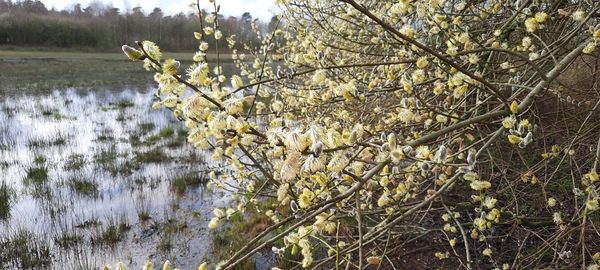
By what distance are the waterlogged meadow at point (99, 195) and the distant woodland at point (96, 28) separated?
901 inches

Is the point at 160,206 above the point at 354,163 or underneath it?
underneath

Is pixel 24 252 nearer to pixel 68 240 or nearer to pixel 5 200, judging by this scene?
pixel 68 240

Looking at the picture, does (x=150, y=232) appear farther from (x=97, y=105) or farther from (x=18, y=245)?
(x=97, y=105)

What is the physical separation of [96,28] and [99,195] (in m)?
43.4

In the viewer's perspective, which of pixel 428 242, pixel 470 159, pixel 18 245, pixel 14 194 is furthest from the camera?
pixel 14 194

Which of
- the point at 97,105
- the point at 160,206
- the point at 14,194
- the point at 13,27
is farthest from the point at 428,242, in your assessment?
the point at 13,27

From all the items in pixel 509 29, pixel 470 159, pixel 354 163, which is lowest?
pixel 354 163

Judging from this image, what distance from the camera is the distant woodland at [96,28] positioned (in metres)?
39.8

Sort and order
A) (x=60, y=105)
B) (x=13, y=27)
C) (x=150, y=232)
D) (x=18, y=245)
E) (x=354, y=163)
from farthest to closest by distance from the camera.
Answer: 1. (x=13, y=27)
2. (x=60, y=105)
3. (x=150, y=232)
4. (x=18, y=245)
5. (x=354, y=163)

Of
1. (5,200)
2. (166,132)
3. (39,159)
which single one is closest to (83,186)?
(5,200)

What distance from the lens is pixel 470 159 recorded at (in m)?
1.11

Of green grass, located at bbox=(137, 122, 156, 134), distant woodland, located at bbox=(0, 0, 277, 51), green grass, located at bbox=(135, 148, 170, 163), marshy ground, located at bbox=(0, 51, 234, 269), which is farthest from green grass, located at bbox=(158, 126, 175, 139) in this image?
distant woodland, located at bbox=(0, 0, 277, 51)

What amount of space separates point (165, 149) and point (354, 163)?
26.4 ft

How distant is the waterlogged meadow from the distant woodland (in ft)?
75.0
